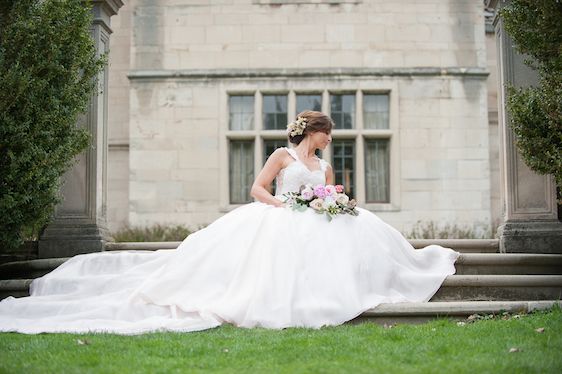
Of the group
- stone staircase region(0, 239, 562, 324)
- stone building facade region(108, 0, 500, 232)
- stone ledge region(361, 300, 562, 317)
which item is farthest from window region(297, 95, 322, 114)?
stone ledge region(361, 300, 562, 317)

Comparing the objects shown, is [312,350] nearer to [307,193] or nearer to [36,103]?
[307,193]

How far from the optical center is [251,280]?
251 inches

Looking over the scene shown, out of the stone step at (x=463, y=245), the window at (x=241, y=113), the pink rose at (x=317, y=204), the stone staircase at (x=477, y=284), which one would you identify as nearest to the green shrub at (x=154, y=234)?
the window at (x=241, y=113)

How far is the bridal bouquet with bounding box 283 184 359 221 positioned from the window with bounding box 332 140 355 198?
Result: 26.1 ft

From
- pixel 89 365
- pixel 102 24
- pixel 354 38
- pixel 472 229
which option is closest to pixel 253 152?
pixel 354 38

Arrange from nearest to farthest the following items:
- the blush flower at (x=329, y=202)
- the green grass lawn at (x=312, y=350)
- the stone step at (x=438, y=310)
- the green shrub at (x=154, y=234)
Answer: the green grass lawn at (x=312, y=350) → the stone step at (x=438, y=310) → the blush flower at (x=329, y=202) → the green shrub at (x=154, y=234)

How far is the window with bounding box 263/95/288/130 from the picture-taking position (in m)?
15.2

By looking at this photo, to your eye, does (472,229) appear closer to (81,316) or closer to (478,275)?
(478,275)

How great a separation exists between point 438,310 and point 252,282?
1.51 m

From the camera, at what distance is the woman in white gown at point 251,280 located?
6109mm

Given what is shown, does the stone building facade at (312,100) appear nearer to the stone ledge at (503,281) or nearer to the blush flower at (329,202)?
the stone ledge at (503,281)

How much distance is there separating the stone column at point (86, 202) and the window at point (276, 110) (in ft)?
21.3

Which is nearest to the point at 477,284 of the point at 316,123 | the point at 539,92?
the point at 539,92

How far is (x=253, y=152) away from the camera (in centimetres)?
1534
